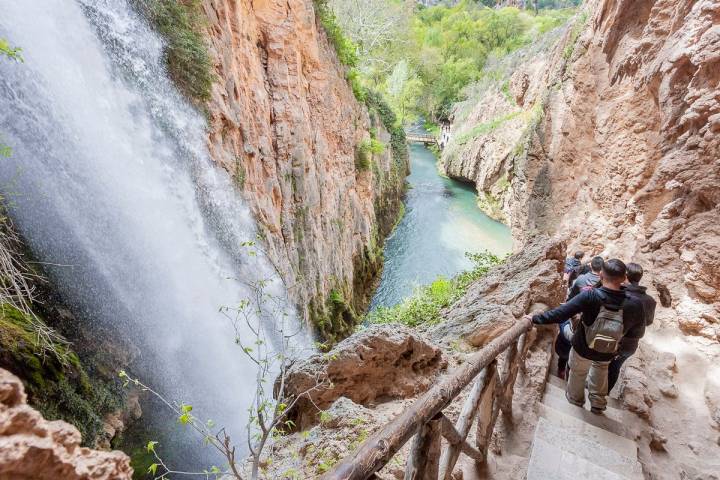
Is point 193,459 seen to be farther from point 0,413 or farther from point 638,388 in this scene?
point 638,388

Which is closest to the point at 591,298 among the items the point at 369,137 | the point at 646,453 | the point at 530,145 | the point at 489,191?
the point at 646,453

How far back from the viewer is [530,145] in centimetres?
1555

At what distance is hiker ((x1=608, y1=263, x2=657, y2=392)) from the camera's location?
10.6 feet

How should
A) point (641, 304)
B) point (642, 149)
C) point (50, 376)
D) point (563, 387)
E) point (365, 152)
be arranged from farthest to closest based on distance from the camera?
point (365, 152) → point (642, 149) → point (50, 376) → point (563, 387) → point (641, 304)

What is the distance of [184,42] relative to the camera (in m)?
6.77

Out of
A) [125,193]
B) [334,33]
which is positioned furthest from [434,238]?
[125,193]

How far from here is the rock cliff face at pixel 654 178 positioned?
4.61 metres

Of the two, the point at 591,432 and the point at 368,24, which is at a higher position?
the point at 368,24

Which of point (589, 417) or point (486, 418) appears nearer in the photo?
point (486, 418)

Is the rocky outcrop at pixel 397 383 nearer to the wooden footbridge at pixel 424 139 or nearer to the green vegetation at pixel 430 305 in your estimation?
the green vegetation at pixel 430 305

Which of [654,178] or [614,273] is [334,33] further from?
[614,273]

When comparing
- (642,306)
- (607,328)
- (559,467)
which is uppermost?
(642,306)

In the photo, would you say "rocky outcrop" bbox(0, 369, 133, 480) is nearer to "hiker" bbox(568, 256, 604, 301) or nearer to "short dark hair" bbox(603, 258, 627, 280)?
"short dark hair" bbox(603, 258, 627, 280)

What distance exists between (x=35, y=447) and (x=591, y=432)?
3.90m
